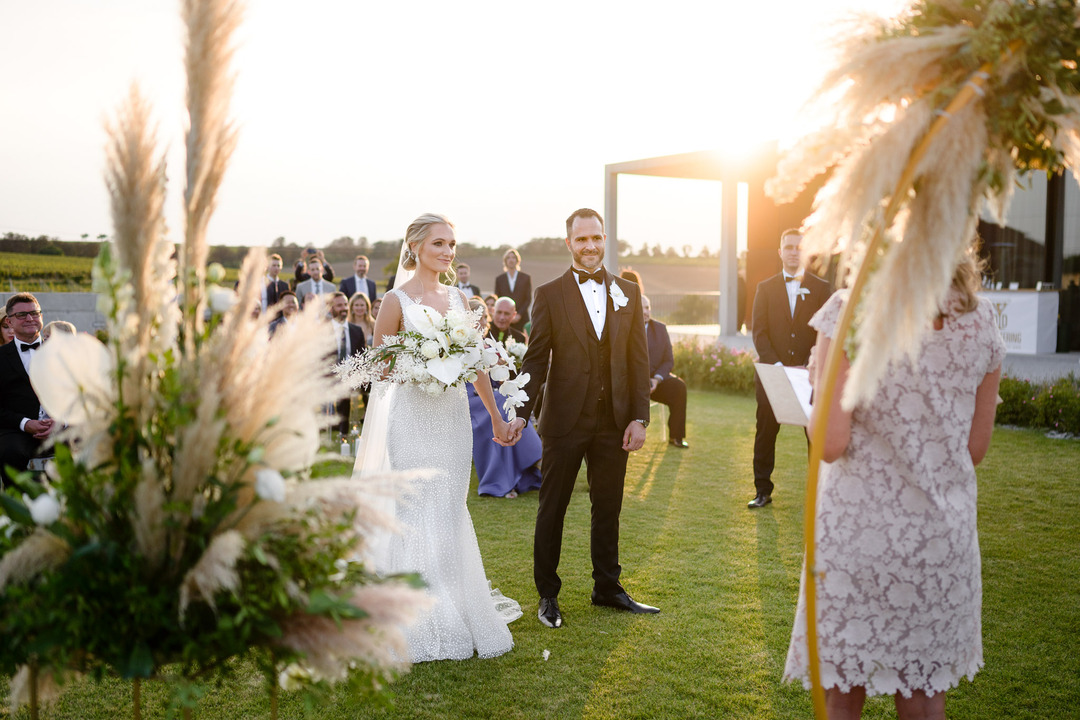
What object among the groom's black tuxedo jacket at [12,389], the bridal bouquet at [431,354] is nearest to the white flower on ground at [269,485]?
the bridal bouquet at [431,354]

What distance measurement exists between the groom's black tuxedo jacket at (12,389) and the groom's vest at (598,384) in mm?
4584

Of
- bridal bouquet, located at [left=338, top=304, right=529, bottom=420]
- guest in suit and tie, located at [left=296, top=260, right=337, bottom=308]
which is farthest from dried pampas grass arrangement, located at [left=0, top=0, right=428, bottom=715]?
guest in suit and tie, located at [left=296, top=260, right=337, bottom=308]

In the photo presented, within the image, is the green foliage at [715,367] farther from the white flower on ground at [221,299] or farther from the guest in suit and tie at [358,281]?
the white flower on ground at [221,299]

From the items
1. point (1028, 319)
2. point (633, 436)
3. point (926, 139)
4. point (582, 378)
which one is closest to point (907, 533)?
point (926, 139)

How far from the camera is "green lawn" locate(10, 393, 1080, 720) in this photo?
3.86 metres

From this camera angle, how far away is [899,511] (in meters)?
2.57

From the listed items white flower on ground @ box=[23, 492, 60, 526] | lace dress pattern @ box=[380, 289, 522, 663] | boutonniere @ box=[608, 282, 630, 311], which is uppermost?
boutonniere @ box=[608, 282, 630, 311]

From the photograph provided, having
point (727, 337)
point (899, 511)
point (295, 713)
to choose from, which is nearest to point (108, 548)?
point (899, 511)

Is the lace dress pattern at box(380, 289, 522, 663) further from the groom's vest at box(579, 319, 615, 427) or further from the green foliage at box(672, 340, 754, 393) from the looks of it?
the green foliage at box(672, 340, 754, 393)

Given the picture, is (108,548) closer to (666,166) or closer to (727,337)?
(727,337)

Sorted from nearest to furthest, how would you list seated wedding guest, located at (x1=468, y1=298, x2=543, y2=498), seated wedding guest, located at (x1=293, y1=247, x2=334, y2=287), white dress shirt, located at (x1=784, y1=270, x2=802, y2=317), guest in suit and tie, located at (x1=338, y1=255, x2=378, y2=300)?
white dress shirt, located at (x1=784, y1=270, x2=802, y2=317), seated wedding guest, located at (x1=468, y1=298, x2=543, y2=498), seated wedding guest, located at (x1=293, y1=247, x2=334, y2=287), guest in suit and tie, located at (x1=338, y1=255, x2=378, y2=300)

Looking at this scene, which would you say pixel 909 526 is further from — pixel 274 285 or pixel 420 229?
pixel 274 285

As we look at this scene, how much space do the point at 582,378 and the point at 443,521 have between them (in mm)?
1191

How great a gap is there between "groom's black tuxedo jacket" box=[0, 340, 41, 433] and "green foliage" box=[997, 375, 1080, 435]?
1189cm
